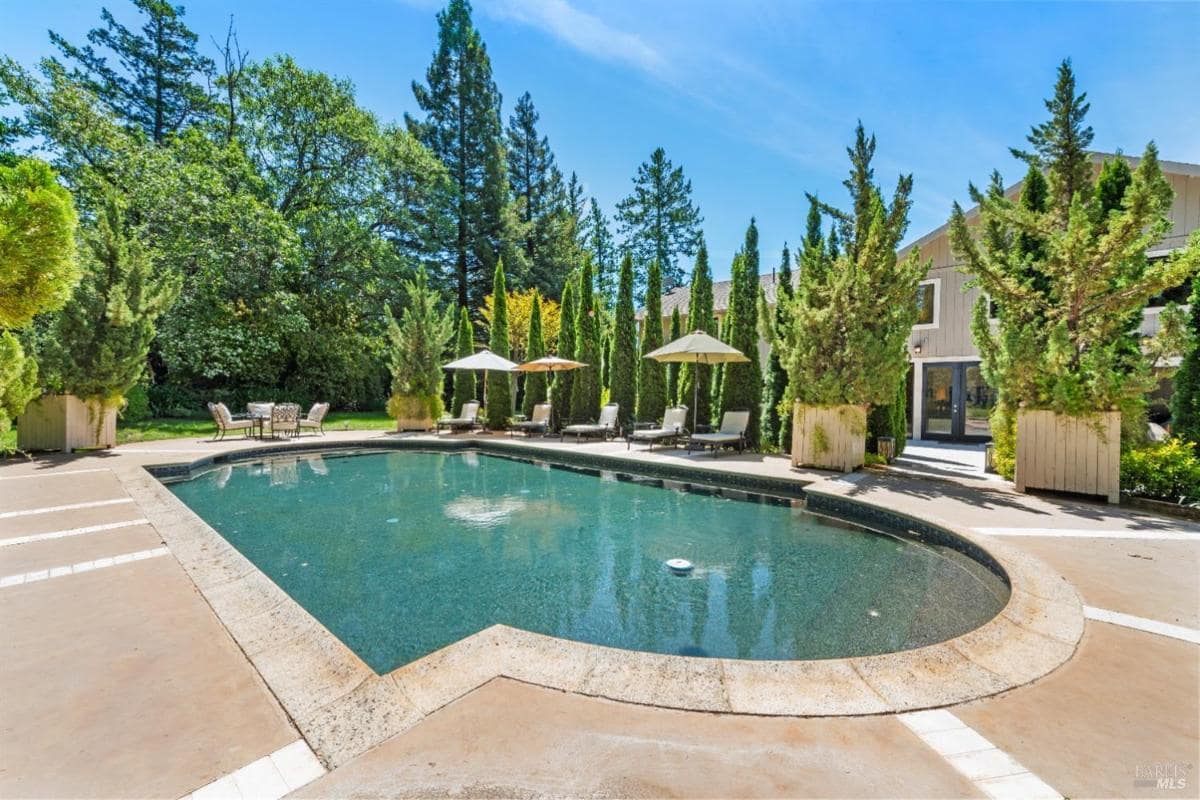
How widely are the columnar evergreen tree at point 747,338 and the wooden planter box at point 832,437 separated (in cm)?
332

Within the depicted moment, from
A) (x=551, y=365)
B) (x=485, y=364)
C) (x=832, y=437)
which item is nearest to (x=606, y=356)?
(x=551, y=365)

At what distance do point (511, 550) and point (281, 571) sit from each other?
224 cm

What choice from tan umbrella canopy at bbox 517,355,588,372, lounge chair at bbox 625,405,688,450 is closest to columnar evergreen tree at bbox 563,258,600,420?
tan umbrella canopy at bbox 517,355,588,372

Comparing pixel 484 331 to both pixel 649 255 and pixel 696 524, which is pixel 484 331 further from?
pixel 696 524

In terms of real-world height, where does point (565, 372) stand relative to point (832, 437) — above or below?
above

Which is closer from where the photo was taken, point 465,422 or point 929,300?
point 929,300

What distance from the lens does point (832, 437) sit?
9.15 meters

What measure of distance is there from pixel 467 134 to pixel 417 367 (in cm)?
1828

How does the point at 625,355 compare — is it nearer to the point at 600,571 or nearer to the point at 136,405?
the point at 600,571

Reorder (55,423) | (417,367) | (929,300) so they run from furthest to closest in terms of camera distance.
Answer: (417,367)
(929,300)
(55,423)

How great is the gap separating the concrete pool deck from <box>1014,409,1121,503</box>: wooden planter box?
159 inches

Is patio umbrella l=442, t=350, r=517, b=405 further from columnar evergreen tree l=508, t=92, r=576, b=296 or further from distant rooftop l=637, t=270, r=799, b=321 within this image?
columnar evergreen tree l=508, t=92, r=576, b=296

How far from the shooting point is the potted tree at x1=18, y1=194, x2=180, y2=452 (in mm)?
10367

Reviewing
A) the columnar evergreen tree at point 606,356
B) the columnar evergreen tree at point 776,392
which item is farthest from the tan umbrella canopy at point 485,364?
the columnar evergreen tree at point 776,392
